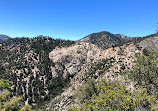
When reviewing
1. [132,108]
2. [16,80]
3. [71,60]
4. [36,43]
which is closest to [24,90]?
[16,80]

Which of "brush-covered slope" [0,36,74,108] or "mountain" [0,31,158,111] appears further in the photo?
"brush-covered slope" [0,36,74,108]

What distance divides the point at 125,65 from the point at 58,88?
64.2 m

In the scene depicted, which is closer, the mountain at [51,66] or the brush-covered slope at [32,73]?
the mountain at [51,66]

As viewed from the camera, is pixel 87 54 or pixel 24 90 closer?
pixel 24 90

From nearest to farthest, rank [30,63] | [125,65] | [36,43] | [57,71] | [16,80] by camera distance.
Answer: [125,65], [16,80], [57,71], [30,63], [36,43]

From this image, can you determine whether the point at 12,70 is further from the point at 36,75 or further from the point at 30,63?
the point at 36,75

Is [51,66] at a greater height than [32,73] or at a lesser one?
greater

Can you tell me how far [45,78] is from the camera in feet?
332

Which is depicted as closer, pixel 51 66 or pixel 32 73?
pixel 32 73

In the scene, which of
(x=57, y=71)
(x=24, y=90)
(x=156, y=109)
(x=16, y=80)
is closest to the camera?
(x=156, y=109)

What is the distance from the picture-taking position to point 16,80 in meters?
98.6

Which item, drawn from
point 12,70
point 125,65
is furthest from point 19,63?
point 125,65

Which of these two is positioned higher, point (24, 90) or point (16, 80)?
point (16, 80)

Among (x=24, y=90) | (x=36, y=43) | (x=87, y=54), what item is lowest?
(x=24, y=90)
